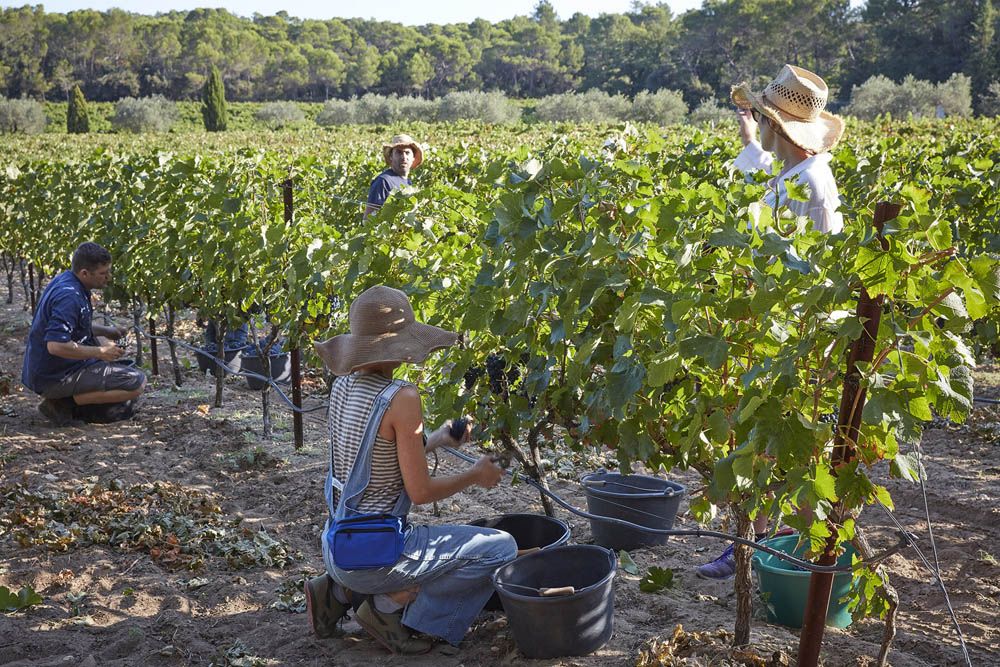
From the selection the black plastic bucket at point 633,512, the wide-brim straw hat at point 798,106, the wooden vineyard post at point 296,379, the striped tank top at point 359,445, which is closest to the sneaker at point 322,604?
the striped tank top at point 359,445

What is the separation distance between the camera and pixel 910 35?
1930 inches

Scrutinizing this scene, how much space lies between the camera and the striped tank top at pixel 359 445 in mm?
2910

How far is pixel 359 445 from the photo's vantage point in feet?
9.58

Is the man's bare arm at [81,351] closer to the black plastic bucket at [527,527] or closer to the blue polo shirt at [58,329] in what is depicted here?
the blue polo shirt at [58,329]

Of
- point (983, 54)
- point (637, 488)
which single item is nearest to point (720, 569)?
point (637, 488)

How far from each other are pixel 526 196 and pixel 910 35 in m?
53.2

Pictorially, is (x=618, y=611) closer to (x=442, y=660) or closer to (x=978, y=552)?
(x=442, y=660)

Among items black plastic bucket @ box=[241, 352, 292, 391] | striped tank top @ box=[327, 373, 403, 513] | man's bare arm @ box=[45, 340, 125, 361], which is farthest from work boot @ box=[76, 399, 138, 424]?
striped tank top @ box=[327, 373, 403, 513]

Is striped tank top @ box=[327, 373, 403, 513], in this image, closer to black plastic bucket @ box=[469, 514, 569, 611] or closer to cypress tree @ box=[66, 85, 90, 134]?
black plastic bucket @ box=[469, 514, 569, 611]

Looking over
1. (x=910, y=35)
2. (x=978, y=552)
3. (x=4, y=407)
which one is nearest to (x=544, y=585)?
(x=978, y=552)

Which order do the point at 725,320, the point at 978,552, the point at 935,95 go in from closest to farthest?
the point at 725,320 < the point at 978,552 < the point at 935,95

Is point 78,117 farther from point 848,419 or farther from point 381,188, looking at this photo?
point 848,419

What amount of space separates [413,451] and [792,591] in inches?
51.0

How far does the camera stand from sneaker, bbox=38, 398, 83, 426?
5.92 metres
